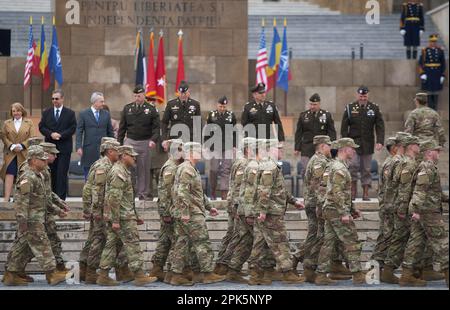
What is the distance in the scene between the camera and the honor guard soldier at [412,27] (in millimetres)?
30328

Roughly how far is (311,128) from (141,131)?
8.88ft

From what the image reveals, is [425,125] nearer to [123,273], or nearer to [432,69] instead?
[123,273]

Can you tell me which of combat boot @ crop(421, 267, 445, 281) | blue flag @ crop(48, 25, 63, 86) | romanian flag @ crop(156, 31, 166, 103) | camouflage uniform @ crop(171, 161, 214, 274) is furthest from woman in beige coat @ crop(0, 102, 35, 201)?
combat boot @ crop(421, 267, 445, 281)

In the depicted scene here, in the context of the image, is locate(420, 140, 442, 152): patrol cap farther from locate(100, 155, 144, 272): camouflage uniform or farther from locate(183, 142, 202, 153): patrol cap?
locate(100, 155, 144, 272): camouflage uniform

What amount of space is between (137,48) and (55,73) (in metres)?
1.69

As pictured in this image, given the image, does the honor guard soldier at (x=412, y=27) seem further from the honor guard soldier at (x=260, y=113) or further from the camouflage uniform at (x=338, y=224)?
the camouflage uniform at (x=338, y=224)

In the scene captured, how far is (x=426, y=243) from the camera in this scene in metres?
18.8

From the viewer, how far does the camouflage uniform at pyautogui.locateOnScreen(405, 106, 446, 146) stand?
21.8 metres

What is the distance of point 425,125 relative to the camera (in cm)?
2186

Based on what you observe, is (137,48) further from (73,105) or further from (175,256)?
(175,256)

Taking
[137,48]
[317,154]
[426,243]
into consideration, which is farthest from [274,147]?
[137,48]

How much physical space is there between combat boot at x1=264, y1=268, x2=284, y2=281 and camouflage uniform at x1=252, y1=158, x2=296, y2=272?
0.51 feet

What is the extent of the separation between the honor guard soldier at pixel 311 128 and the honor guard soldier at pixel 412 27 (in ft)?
28.4
